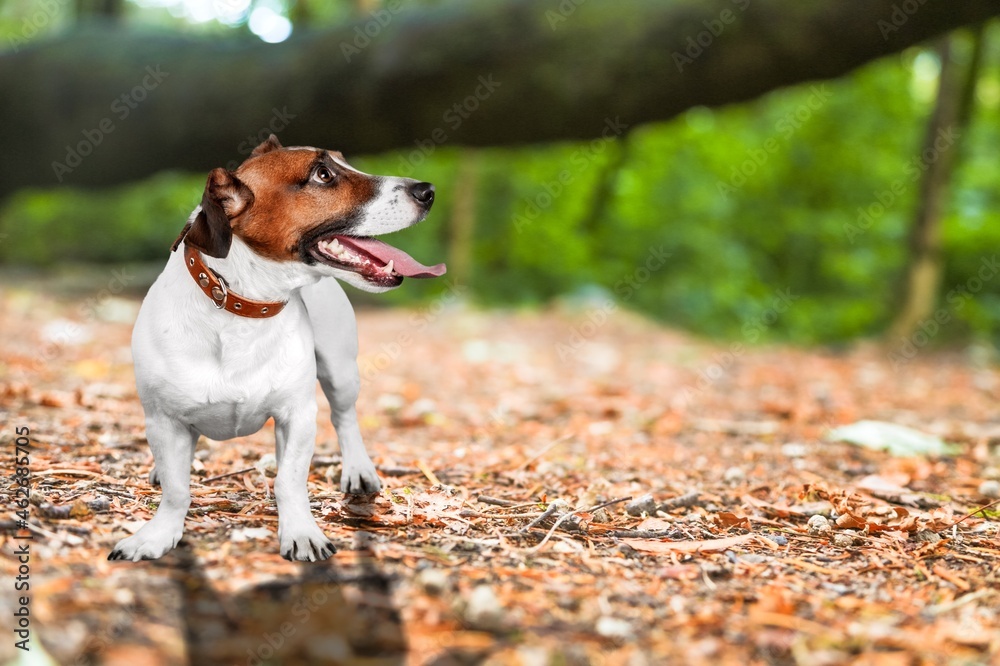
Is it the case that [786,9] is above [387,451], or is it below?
above

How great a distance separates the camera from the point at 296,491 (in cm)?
220

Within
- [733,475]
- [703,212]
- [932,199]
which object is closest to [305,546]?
[733,475]

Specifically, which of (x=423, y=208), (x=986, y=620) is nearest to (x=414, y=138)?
(x=423, y=208)

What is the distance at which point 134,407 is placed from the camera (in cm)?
411

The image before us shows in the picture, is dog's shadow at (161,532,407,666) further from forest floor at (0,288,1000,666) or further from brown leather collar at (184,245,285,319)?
brown leather collar at (184,245,285,319)

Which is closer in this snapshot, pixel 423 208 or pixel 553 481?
pixel 423 208

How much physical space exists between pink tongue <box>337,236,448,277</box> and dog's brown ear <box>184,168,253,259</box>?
0.86 feet

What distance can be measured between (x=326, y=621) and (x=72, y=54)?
280 inches

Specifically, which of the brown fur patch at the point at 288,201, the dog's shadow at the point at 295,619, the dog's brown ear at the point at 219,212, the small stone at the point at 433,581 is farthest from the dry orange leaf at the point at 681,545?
the dog's brown ear at the point at 219,212

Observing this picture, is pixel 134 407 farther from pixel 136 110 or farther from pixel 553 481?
pixel 136 110

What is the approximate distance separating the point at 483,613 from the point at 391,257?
36.3 inches

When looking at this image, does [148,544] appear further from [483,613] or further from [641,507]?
[641,507]

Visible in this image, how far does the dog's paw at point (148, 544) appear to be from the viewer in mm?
2023

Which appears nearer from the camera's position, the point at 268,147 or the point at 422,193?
the point at 422,193
